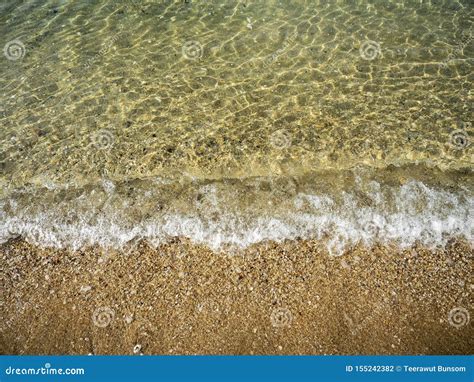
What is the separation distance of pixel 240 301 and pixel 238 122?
2994 mm

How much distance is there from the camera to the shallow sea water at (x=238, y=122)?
5211 mm

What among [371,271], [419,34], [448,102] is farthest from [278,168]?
[419,34]

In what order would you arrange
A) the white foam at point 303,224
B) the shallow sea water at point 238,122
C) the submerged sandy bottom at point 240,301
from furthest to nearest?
the shallow sea water at point 238,122 → the white foam at point 303,224 → the submerged sandy bottom at point 240,301

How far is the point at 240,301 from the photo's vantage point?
4.43 metres

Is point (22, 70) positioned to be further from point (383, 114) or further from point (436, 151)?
point (436, 151)

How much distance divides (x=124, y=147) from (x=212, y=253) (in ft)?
7.66

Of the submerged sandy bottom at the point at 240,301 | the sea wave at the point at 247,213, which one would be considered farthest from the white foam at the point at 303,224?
the submerged sandy bottom at the point at 240,301

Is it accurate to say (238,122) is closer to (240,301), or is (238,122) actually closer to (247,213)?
(247,213)

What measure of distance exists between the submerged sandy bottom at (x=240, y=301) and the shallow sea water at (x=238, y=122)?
0.90 feet

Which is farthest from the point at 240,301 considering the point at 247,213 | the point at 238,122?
the point at 238,122

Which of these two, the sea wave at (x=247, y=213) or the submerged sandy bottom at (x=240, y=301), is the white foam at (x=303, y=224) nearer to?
the sea wave at (x=247, y=213)

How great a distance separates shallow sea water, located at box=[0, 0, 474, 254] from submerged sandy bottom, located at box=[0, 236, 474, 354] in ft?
0.90

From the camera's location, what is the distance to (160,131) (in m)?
6.41

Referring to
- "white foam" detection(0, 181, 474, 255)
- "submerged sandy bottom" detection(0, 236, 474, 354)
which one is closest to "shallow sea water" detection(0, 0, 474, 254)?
"white foam" detection(0, 181, 474, 255)
